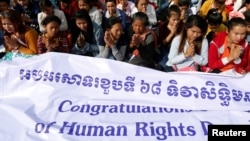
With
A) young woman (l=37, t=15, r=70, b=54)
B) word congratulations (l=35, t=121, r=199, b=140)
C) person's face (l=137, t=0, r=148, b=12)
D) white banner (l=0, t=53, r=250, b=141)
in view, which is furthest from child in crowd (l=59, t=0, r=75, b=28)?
word congratulations (l=35, t=121, r=199, b=140)

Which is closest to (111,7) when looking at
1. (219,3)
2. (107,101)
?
(219,3)

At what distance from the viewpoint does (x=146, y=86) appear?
357 centimetres

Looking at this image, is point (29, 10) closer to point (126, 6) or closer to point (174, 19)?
point (126, 6)

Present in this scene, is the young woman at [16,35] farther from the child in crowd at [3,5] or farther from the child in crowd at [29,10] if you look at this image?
the child in crowd at [29,10]

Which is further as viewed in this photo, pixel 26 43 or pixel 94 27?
pixel 94 27

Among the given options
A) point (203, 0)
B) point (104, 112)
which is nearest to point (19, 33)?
point (104, 112)

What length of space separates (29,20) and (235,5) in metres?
2.89

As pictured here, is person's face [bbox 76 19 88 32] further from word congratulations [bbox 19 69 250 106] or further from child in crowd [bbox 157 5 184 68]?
word congratulations [bbox 19 69 250 106]

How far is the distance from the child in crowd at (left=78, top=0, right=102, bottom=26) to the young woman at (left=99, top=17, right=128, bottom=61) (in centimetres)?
85

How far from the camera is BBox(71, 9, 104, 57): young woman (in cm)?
506

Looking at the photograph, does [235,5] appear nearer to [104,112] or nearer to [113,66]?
[113,66]

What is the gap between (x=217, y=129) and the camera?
3072 millimetres

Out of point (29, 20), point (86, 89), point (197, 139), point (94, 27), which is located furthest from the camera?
point (29, 20)

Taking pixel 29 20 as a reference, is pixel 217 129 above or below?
above
